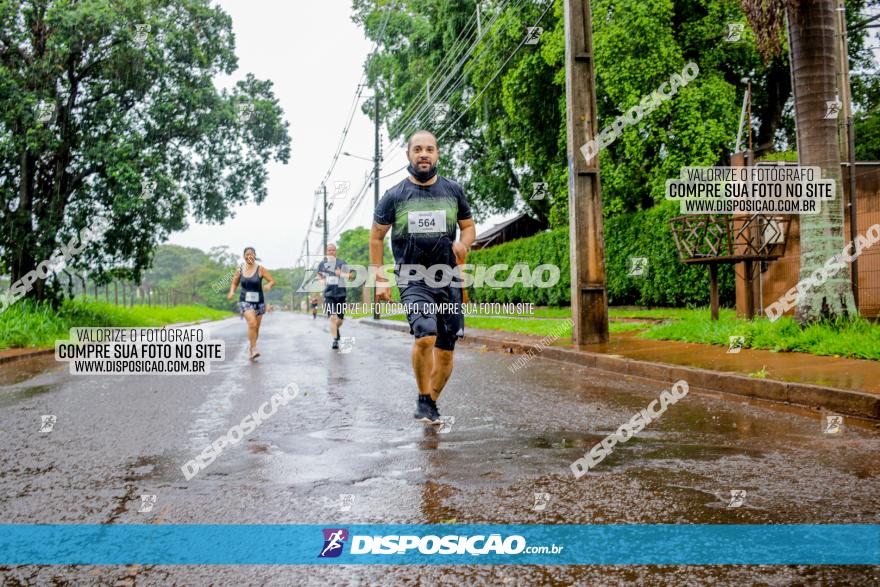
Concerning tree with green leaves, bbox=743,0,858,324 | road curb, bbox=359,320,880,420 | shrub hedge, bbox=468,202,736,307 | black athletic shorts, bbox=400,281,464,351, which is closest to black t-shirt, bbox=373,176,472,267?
black athletic shorts, bbox=400,281,464,351

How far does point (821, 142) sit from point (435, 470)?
744cm

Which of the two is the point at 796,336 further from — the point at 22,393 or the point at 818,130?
the point at 22,393

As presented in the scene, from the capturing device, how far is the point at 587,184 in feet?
35.7

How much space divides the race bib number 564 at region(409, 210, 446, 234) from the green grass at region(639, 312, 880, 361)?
16.5ft

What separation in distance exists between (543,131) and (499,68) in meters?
2.77

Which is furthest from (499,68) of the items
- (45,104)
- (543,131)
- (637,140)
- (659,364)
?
(659,364)

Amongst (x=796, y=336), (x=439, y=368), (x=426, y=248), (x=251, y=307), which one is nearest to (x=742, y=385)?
(x=796, y=336)

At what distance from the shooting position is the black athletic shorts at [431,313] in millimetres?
5395

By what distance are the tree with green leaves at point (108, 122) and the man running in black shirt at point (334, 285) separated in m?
6.41

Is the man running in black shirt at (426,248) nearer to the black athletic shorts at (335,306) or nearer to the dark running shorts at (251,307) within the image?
the dark running shorts at (251,307)

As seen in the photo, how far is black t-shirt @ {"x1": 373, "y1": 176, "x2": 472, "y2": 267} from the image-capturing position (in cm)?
547

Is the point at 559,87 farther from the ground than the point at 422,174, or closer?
farther from the ground

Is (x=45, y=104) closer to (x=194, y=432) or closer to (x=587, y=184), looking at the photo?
(x=587, y=184)

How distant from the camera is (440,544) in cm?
284
